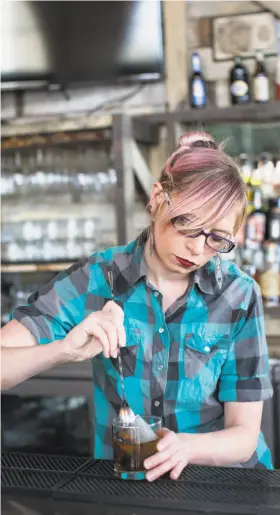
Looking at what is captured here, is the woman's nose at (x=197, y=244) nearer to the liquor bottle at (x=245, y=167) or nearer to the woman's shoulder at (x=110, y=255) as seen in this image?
the woman's shoulder at (x=110, y=255)

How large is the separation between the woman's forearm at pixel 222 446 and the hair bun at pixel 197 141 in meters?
0.65

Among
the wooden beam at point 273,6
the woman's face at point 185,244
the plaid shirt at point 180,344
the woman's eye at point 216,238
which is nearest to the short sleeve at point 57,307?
the plaid shirt at point 180,344

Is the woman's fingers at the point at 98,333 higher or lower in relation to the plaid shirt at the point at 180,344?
higher

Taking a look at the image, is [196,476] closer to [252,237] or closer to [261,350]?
[261,350]

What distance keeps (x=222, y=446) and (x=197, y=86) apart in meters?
2.68

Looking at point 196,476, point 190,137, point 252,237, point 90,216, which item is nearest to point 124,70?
point 90,216

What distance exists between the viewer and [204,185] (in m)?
1.52

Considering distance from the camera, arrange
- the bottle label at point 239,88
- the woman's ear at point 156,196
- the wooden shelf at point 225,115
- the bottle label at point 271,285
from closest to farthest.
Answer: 1. the woman's ear at point 156,196
2. the wooden shelf at point 225,115
3. the bottle label at point 271,285
4. the bottle label at point 239,88

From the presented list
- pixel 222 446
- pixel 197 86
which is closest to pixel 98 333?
pixel 222 446

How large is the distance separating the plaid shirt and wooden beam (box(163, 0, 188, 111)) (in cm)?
250

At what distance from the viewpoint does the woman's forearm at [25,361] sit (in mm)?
1474

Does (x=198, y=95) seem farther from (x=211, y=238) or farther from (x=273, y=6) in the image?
(x=211, y=238)

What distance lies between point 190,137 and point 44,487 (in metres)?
0.84

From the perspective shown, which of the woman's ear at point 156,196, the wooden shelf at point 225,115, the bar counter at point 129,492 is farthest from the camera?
the wooden shelf at point 225,115
